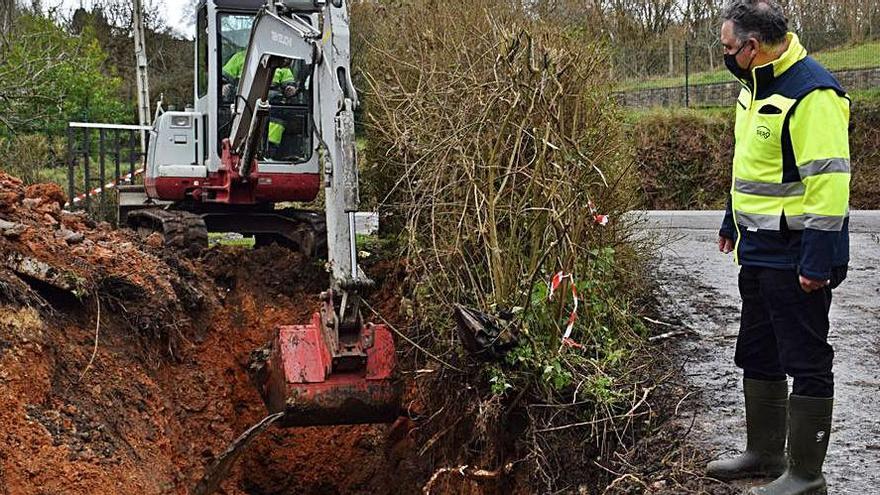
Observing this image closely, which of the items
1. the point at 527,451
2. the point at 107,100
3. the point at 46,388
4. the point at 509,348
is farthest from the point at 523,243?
the point at 107,100

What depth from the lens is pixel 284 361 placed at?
6570 mm

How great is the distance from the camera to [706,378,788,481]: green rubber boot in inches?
195

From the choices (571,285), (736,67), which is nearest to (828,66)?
(571,285)

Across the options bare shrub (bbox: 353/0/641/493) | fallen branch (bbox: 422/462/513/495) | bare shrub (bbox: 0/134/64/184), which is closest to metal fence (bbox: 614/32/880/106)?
bare shrub (bbox: 0/134/64/184)

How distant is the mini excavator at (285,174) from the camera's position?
256 inches

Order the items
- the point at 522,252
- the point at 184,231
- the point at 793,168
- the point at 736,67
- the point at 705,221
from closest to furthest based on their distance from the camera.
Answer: the point at 793,168 < the point at 736,67 < the point at 522,252 < the point at 184,231 < the point at 705,221

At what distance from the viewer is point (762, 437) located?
16.4 feet

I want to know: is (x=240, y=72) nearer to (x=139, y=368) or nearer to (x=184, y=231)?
(x=184, y=231)

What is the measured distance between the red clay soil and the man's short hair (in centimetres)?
395

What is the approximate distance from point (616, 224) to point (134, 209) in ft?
20.9

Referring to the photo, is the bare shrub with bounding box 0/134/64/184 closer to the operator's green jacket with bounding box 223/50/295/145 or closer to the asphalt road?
the operator's green jacket with bounding box 223/50/295/145

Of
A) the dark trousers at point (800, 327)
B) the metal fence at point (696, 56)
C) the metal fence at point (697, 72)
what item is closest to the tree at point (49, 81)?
the metal fence at point (697, 72)

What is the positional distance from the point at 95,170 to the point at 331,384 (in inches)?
714

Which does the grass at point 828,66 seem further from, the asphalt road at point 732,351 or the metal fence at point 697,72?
the asphalt road at point 732,351
